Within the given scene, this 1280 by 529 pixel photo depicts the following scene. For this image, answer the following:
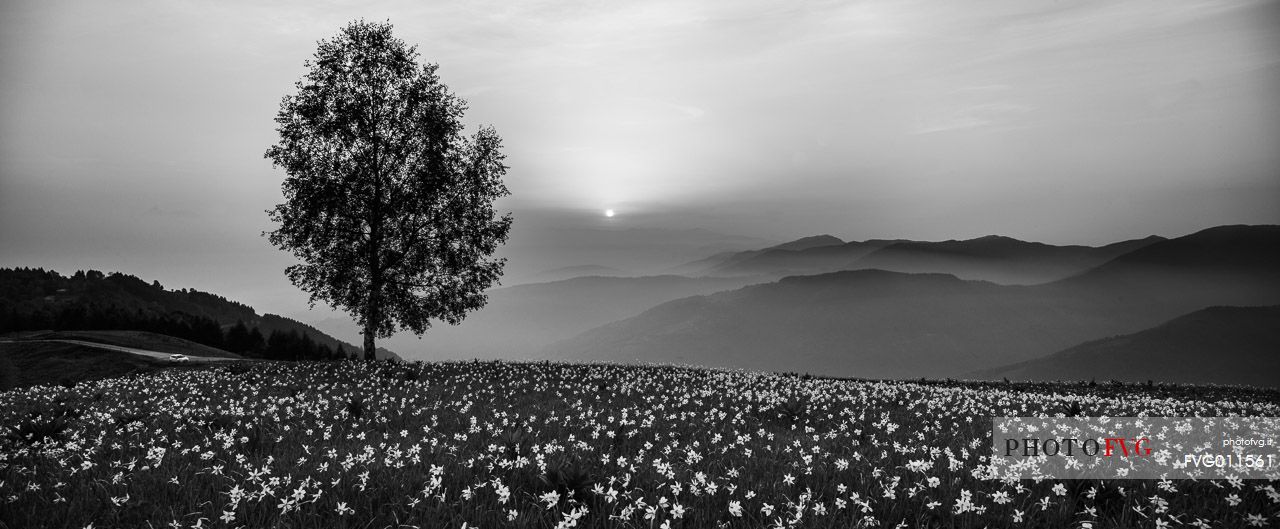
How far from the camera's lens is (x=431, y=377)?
699 inches

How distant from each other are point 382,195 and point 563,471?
90.0 ft

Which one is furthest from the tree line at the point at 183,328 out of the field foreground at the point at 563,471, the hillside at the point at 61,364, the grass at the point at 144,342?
the field foreground at the point at 563,471

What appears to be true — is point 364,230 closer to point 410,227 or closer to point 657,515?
point 410,227

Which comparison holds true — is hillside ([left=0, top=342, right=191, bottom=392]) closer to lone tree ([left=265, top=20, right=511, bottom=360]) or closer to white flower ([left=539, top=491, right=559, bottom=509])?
lone tree ([left=265, top=20, right=511, bottom=360])

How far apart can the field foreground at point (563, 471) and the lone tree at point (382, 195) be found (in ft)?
56.7

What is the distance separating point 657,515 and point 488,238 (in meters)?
27.5

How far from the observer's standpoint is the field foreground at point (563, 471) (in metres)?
5.26

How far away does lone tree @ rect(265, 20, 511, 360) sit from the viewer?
29.3m

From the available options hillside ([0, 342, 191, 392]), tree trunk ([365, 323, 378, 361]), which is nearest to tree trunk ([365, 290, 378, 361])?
tree trunk ([365, 323, 378, 361])

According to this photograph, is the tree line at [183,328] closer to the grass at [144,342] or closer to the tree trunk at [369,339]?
the grass at [144,342]

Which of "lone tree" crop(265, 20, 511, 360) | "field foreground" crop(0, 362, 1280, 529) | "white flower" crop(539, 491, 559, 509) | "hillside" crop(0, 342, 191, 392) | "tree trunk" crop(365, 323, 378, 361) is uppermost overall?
"lone tree" crop(265, 20, 511, 360)

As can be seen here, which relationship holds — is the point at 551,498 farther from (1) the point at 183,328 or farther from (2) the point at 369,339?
(1) the point at 183,328

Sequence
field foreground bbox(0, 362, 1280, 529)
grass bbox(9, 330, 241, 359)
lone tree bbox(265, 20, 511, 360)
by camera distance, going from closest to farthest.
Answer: field foreground bbox(0, 362, 1280, 529), lone tree bbox(265, 20, 511, 360), grass bbox(9, 330, 241, 359)

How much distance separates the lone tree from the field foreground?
56.7 ft
